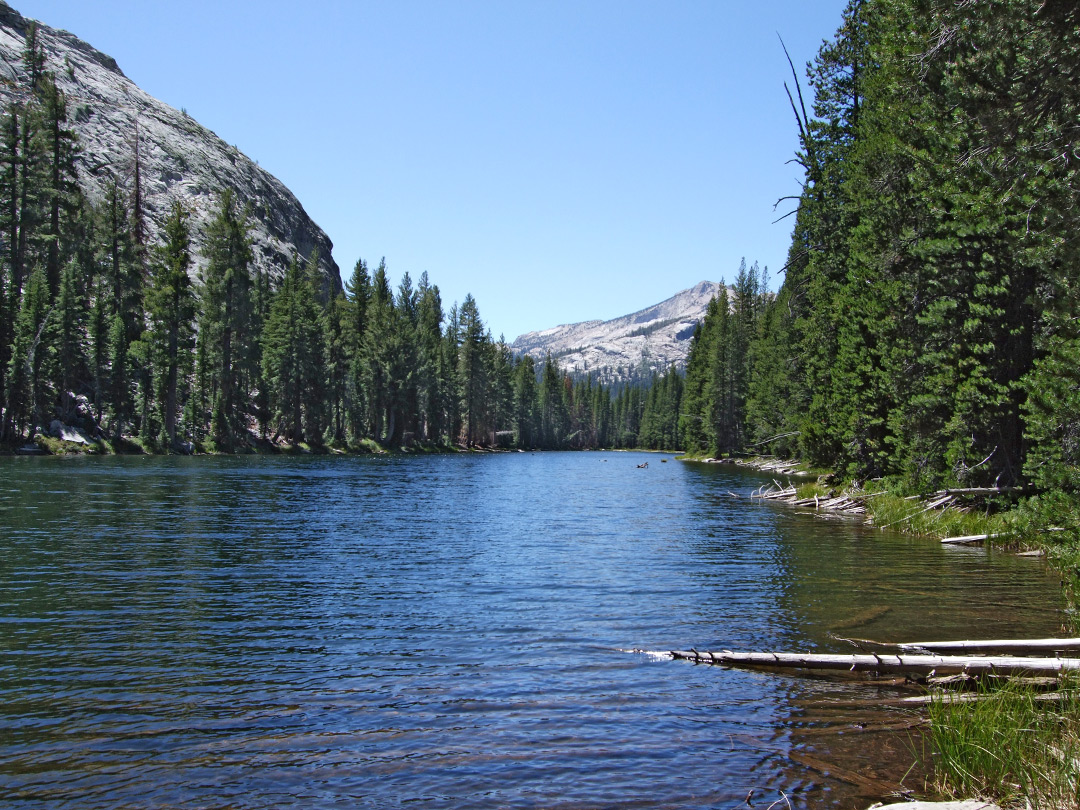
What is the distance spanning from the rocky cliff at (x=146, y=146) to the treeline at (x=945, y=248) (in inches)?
3227

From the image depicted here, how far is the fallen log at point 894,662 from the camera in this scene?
375 inches

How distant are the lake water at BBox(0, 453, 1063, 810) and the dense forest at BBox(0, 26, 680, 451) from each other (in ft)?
136

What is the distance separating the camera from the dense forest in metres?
62.1

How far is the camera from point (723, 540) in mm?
26500

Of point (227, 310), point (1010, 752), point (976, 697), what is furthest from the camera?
point (227, 310)

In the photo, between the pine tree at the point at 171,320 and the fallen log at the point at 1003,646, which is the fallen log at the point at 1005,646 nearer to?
the fallen log at the point at 1003,646

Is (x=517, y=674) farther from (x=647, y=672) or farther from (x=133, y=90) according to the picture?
(x=133, y=90)

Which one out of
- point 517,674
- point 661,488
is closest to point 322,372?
point 661,488

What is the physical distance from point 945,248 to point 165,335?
6611 cm

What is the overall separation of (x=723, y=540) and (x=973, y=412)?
9118 mm

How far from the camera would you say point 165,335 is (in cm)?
6969

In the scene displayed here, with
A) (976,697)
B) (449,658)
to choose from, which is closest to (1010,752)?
(976,697)

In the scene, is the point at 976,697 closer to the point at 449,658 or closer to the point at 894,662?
the point at 894,662

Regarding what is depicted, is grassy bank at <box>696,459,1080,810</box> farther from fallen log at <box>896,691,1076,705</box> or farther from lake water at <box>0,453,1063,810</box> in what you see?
lake water at <box>0,453,1063,810</box>
